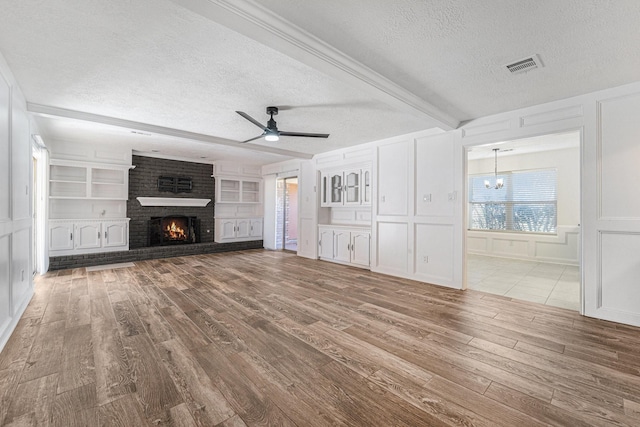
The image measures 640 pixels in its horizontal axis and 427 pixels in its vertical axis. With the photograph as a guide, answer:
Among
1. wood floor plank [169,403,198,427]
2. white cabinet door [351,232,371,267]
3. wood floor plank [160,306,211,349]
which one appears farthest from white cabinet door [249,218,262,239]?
wood floor plank [169,403,198,427]

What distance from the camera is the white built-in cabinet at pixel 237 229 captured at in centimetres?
802

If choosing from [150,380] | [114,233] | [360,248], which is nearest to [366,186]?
[360,248]

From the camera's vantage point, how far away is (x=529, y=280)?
4.84 metres

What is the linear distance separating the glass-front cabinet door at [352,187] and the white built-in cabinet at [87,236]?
5124 millimetres

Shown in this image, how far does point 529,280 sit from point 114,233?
840 cm

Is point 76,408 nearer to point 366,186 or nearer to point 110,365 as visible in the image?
point 110,365

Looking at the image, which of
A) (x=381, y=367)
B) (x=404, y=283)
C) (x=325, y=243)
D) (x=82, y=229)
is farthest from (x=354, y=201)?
(x=82, y=229)

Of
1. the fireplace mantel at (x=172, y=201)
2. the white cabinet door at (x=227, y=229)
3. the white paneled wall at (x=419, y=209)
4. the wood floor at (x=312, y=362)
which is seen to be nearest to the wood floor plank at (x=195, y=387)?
the wood floor at (x=312, y=362)

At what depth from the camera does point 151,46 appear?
2.31 meters

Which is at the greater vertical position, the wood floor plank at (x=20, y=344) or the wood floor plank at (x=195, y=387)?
the wood floor plank at (x=20, y=344)

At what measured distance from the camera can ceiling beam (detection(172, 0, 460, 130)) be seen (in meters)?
1.72

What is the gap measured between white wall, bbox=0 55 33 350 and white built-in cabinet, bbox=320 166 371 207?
4985 mm

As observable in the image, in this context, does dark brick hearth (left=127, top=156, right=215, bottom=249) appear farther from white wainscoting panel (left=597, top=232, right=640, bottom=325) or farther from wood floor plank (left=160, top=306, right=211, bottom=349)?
white wainscoting panel (left=597, top=232, right=640, bottom=325)

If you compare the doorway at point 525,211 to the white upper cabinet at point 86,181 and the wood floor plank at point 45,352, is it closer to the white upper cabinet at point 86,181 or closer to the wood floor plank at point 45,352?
the wood floor plank at point 45,352
